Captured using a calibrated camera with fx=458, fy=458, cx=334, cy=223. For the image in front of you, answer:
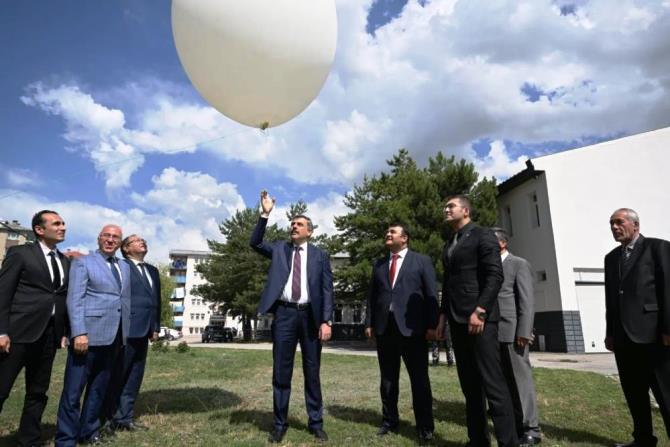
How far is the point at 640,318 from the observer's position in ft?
11.5

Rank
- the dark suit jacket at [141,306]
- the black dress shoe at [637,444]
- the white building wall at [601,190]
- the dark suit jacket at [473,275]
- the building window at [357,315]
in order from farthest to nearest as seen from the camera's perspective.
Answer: the building window at [357,315]
the white building wall at [601,190]
the dark suit jacket at [141,306]
the black dress shoe at [637,444]
the dark suit jacket at [473,275]

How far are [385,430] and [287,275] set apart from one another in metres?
1.64

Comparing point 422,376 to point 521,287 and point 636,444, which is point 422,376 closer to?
point 521,287

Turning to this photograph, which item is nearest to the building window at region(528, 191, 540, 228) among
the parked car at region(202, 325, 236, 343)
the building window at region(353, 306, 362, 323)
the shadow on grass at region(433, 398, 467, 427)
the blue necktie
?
the shadow on grass at region(433, 398, 467, 427)

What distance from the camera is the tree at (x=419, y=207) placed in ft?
53.9

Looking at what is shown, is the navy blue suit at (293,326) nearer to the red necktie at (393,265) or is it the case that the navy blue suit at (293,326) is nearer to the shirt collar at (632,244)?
the red necktie at (393,265)

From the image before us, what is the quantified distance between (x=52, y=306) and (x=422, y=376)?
312 centimetres

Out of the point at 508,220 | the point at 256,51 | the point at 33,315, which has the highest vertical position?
the point at 508,220

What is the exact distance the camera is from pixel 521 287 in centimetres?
425

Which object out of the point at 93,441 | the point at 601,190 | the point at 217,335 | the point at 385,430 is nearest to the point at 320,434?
the point at 385,430

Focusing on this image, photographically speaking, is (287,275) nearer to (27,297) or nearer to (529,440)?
(27,297)

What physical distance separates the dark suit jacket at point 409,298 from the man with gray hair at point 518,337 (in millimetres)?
649

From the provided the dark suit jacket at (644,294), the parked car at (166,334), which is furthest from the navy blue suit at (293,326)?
the dark suit jacket at (644,294)

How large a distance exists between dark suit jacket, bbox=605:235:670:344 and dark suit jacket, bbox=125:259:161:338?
4.32 m
